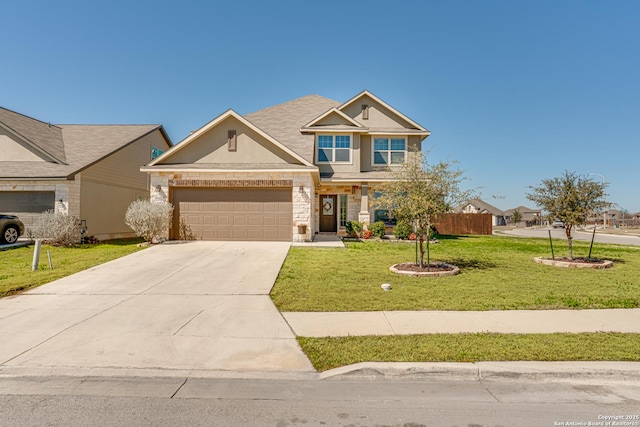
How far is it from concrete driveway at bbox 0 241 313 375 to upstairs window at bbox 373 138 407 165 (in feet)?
43.9

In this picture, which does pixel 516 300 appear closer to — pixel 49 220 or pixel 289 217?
pixel 289 217

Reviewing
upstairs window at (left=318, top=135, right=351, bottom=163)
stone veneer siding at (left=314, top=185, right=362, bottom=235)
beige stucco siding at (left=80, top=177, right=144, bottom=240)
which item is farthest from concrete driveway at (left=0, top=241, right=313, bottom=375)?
upstairs window at (left=318, top=135, right=351, bottom=163)

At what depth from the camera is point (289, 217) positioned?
17.0 m

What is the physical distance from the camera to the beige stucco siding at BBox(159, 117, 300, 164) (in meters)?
17.1

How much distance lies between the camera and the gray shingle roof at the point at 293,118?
21.2 metres

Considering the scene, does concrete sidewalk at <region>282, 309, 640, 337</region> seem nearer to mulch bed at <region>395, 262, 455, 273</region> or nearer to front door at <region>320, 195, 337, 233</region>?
mulch bed at <region>395, 262, 455, 273</region>

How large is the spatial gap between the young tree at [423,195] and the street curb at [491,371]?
20.6ft

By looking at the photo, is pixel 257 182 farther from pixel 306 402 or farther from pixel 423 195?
pixel 306 402

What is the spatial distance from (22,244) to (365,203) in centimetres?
1611

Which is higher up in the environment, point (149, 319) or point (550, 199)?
point (550, 199)

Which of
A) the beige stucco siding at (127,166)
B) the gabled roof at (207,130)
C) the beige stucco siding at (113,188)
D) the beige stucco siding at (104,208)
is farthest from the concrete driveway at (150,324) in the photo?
the beige stucco siding at (127,166)

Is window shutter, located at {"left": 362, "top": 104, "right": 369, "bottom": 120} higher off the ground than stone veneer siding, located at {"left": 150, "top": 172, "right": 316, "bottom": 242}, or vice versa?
window shutter, located at {"left": 362, "top": 104, "right": 369, "bottom": 120}

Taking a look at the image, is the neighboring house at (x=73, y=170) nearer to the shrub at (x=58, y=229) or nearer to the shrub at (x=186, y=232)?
the shrub at (x=58, y=229)

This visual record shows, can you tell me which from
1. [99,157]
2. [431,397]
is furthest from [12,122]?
[431,397]
